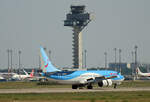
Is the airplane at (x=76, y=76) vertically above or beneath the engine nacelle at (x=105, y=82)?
above

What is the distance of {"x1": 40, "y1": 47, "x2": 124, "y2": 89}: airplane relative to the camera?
84625 mm

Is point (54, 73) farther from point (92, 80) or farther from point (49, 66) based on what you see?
point (92, 80)

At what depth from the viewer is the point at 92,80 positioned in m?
86.6

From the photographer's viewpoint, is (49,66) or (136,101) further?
(49,66)

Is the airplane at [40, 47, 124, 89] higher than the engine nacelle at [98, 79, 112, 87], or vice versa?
the airplane at [40, 47, 124, 89]

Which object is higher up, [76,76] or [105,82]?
[76,76]

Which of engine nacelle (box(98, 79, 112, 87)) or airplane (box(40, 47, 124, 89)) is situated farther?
engine nacelle (box(98, 79, 112, 87))

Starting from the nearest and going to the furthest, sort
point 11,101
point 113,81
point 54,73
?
point 11,101, point 54,73, point 113,81

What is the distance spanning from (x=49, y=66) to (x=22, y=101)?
100 feet

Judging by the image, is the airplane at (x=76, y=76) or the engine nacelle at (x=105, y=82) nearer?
the airplane at (x=76, y=76)

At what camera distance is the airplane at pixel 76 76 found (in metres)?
84.6

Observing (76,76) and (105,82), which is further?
(105,82)

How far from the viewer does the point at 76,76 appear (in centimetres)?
8662

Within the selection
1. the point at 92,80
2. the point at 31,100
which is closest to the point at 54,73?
the point at 92,80
